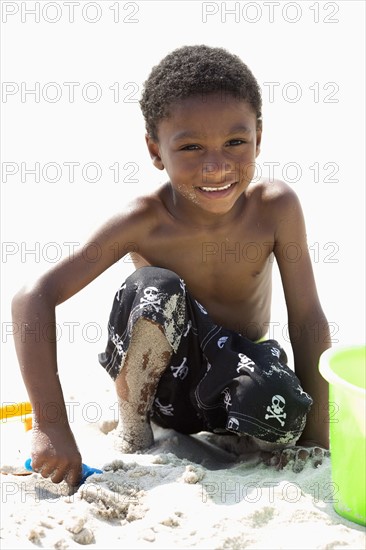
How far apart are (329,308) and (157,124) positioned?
1449 mm

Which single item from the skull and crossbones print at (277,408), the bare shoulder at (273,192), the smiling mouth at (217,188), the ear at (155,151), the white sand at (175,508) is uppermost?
the ear at (155,151)

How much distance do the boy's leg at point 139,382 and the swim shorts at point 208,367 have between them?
2cm

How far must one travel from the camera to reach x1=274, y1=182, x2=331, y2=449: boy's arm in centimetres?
244

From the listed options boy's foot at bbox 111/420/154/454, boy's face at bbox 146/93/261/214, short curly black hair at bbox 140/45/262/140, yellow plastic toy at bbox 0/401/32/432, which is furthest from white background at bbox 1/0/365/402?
short curly black hair at bbox 140/45/262/140

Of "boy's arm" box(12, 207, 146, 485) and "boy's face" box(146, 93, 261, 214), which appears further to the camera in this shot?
"boy's face" box(146, 93, 261, 214)

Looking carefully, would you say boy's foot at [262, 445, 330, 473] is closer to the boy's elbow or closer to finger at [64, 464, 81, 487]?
finger at [64, 464, 81, 487]

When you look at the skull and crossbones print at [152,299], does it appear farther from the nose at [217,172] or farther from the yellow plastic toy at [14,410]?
the yellow plastic toy at [14,410]

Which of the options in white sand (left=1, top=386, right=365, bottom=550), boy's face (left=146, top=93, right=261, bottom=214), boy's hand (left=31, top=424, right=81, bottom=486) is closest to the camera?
white sand (left=1, top=386, right=365, bottom=550)

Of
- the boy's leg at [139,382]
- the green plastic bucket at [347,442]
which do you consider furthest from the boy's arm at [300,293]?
the green plastic bucket at [347,442]

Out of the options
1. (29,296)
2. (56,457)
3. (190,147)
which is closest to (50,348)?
(29,296)

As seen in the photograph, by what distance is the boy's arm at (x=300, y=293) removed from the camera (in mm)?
2438

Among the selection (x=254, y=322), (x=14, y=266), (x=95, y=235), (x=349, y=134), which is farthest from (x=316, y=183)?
(x=95, y=235)

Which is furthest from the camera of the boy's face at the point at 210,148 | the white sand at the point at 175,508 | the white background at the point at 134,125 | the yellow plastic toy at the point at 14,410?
the white background at the point at 134,125

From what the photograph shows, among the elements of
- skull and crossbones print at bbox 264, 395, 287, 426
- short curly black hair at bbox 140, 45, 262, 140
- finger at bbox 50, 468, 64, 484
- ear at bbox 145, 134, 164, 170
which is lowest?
finger at bbox 50, 468, 64, 484
